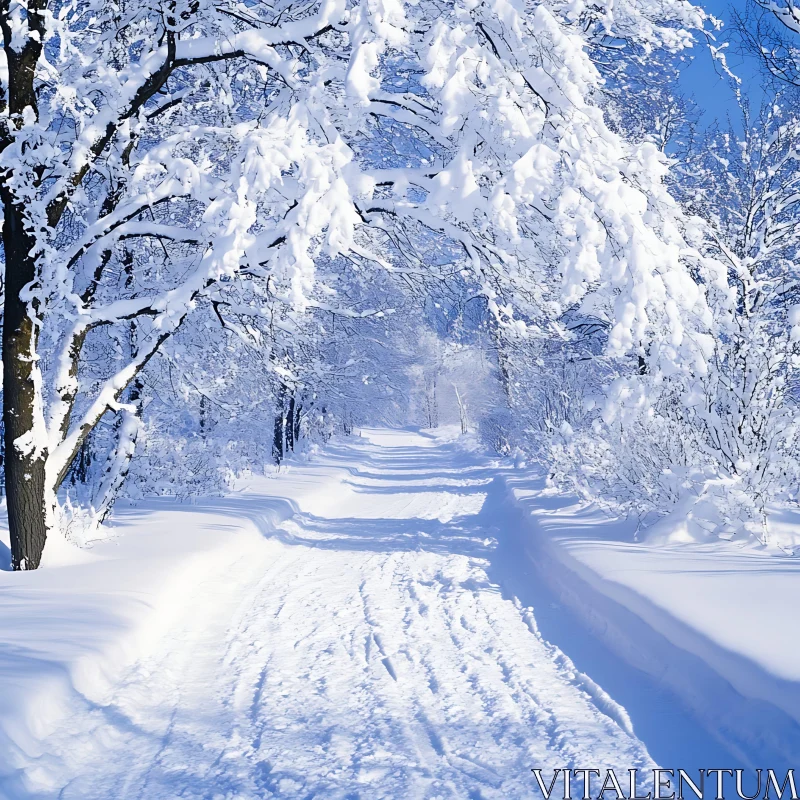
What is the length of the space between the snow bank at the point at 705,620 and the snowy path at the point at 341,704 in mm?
512

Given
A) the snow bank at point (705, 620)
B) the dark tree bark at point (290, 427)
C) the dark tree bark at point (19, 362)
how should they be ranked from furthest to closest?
the dark tree bark at point (290, 427) < the dark tree bark at point (19, 362) < the snow bank at point (705, 620)

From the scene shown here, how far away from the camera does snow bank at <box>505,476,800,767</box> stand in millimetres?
3576

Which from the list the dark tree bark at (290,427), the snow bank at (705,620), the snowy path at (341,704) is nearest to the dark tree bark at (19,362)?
the snowy path at (341,704)

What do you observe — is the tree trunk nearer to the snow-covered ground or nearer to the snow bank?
the snow-covered ground

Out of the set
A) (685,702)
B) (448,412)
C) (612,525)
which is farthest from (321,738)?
(448,412)

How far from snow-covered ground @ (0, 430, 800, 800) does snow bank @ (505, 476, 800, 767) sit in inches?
0.7

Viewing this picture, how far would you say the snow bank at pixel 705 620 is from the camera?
3576 millimetres

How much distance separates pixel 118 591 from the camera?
6.32 metres

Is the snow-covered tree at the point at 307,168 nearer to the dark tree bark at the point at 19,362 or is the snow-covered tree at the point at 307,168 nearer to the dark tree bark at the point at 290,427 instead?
the dark tree bark at the point at 19,362

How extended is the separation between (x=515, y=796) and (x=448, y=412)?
94.8 m

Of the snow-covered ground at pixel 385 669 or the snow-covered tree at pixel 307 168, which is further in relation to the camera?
the snow-covered tree at pixel 307 168

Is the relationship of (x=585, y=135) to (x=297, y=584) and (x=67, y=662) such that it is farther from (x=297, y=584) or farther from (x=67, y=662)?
(x=297, y=584)

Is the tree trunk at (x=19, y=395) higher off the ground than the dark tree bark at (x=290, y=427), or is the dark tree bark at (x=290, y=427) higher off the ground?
the tree trunk at (x=19, y=395)

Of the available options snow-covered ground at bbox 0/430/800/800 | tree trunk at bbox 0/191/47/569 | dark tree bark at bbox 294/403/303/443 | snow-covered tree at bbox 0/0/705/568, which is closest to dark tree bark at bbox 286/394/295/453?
dark tree bark at bbox 294/403/303/443
